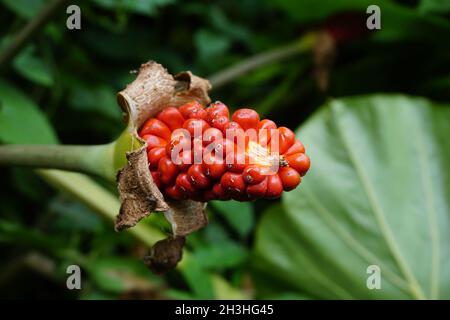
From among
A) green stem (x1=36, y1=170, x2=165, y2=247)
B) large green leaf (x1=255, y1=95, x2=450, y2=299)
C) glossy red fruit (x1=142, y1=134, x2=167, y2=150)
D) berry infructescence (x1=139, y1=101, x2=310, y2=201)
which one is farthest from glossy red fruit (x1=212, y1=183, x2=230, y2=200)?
large green leaf (x1=255, y1=95, x2=450, y2=299)

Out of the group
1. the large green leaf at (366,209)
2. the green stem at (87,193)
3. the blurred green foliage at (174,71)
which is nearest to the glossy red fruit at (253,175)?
the blurred green foliage at (174,71)

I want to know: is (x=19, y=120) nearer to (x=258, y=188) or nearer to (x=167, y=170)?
(x=167, y=170)

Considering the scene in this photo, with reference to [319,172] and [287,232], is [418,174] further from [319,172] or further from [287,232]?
[287,232]

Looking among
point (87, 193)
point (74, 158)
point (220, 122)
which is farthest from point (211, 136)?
point (87, 193)

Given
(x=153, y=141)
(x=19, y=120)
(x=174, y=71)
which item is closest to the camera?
(x=153, y=141)

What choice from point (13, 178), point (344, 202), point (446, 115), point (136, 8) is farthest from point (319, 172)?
point (13, 178)

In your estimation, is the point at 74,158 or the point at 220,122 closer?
the point at 220,122

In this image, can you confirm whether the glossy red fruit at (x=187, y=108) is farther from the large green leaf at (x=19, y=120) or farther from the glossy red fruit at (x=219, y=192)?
the large green leaf at (x=19, y=120)

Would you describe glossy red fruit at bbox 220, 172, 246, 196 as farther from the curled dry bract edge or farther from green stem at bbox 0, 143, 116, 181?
green stem at bbox 0, 143, 116, 181
